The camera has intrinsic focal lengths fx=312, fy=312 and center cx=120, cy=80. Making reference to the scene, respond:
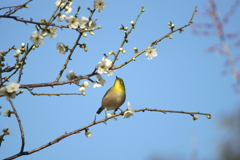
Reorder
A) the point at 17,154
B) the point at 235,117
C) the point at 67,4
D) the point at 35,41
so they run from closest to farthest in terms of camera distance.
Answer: the point at 17,154 < the point at 35,41 < the point at 67,4 < the point at 235,117

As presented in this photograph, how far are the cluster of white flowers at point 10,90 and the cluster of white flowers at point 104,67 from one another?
0.78m

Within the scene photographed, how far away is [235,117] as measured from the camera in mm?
Answer: 14609

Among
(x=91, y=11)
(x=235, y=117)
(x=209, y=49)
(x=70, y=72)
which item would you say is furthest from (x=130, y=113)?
(x=235, y=117)

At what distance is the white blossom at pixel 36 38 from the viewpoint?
9.93 feet

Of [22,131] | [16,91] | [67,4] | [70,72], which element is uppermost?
[67,4]

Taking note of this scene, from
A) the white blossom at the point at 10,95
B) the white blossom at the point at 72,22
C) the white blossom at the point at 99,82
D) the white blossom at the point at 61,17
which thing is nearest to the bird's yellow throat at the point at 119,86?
the white blossom at the point at 99,82

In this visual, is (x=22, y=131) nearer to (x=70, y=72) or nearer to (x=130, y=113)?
(x=70, y=72)

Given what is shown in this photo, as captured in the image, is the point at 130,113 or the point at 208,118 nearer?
the point at 208,118

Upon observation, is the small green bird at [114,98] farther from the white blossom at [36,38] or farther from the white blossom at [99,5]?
the white blossom at [36,38]

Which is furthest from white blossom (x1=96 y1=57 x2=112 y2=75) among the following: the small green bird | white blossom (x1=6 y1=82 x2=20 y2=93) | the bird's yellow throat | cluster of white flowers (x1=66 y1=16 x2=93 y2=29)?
the bird's yellow throat

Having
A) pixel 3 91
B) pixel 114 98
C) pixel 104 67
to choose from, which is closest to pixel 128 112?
pixel 104 67

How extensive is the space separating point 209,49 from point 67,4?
2.74 m

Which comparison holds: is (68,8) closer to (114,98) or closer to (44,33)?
(44,33)

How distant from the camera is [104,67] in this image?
10.1 ft
